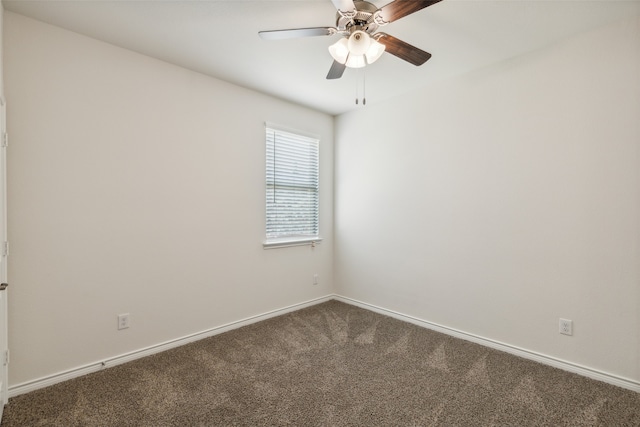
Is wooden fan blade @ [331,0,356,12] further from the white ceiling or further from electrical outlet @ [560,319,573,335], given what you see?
electrical outlet @ [560,319,573,335]

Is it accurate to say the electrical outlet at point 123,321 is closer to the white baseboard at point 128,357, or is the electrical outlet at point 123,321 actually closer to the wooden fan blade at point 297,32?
the white baseboard at point 128,357

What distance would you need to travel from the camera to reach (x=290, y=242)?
3639mm

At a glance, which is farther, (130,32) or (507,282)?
(507,282)

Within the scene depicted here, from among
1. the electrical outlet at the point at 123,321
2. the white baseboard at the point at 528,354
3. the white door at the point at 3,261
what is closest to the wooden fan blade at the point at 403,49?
the white door at the point at 3,261

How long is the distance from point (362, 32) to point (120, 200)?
2127 mm

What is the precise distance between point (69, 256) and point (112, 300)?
45 cm

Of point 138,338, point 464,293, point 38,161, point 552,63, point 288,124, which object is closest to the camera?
point 38,161

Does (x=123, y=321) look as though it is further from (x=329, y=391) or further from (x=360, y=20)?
(x=360, y=20)

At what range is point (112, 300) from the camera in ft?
7.97

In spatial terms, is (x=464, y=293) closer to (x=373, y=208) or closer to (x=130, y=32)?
(x=373, y=208)

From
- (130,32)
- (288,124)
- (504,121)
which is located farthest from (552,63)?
(130,32)

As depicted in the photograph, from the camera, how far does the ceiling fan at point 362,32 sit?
5.45 feet

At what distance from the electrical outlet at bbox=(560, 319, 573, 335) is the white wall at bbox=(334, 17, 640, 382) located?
32 millimetres

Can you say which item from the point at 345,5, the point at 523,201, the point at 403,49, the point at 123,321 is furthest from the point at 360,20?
the point at 123,321
